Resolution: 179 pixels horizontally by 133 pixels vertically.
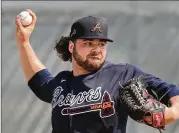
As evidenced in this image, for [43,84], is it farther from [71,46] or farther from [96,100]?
[96,100]

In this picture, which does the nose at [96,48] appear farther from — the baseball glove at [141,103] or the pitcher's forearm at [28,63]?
the pitcher's forearm at [28,63]

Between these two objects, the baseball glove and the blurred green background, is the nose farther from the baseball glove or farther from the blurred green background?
the blurred green background

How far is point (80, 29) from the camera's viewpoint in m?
2.15

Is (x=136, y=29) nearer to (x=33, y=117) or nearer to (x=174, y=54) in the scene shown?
(x=174, y=54)

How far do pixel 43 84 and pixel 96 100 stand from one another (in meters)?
0.37

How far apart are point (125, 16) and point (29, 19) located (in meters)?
1.51

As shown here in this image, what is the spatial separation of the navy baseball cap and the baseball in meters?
0.33

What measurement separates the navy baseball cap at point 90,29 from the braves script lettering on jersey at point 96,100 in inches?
5.2

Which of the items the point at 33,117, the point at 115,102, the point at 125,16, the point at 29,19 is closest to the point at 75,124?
the point at 115,102

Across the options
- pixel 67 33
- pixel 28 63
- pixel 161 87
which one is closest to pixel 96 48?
pixel 161 87

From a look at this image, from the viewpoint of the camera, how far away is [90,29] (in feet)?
6.96

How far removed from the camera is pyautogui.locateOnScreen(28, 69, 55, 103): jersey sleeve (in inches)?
91.4

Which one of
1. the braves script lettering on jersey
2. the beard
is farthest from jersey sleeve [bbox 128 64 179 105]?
the beard

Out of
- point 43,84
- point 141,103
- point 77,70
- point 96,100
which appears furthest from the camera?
point 43,84
